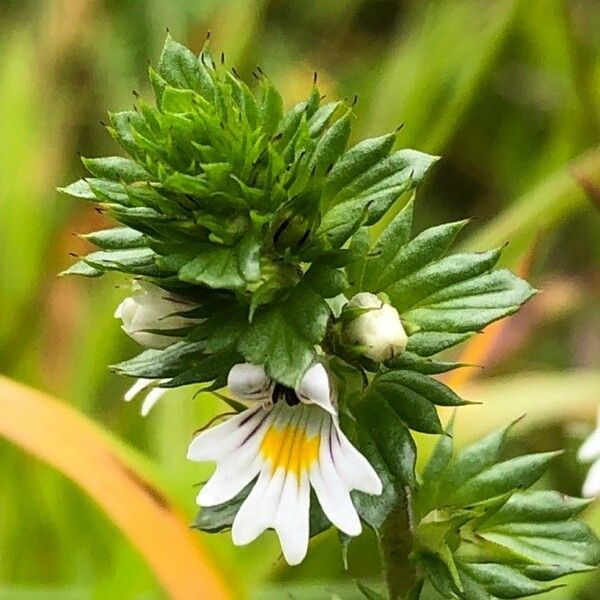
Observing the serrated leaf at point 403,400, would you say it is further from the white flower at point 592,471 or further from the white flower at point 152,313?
the white flower at point 592,471

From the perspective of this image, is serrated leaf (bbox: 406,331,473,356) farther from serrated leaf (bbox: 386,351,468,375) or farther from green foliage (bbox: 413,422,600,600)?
green foliage (bbox: 413,422,600,600)

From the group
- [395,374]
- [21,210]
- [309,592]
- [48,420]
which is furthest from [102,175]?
[21,210]

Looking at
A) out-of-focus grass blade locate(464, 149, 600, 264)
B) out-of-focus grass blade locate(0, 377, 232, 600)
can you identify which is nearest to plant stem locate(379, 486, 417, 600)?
out-of-focus grass blade locate(0, 377, 232, 600)

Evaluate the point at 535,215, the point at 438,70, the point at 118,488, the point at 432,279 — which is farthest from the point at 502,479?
the point at 438,70

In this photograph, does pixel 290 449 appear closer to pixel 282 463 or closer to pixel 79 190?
pixel 282 463

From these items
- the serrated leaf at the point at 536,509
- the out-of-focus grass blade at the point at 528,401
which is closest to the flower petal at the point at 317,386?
the serrated leaf at the point at 536,509

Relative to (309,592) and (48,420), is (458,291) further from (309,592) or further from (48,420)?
(309,592)
